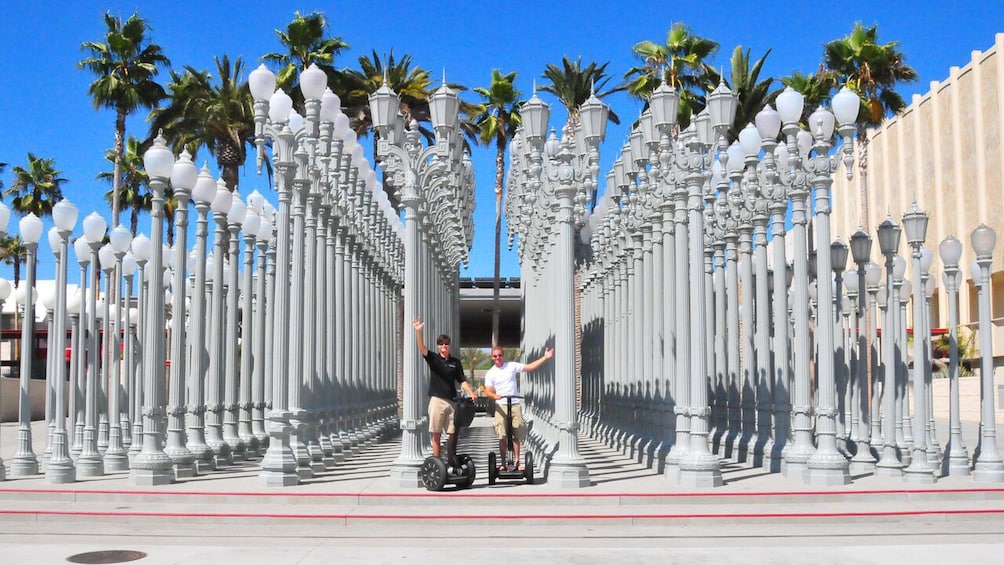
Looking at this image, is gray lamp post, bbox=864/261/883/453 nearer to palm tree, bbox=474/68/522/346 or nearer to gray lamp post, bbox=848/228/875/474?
gray lamp post, bbox=848/228/875/474

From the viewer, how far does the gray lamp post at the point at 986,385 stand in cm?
1437

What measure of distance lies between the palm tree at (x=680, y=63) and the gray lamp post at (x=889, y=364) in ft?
69.0

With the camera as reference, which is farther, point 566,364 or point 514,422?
point 514,422

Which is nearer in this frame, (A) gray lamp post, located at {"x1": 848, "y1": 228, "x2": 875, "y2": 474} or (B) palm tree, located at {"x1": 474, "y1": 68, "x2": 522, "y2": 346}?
(A) gray lamp post, located at {"x1": 848, "y1": 228, "x2": 875, "y2": 474}

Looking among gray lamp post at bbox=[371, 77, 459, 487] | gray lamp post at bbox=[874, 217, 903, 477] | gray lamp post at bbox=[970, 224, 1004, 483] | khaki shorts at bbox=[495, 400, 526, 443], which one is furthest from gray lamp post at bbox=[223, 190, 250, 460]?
gray lamp post at bbox=[970, 224, 1004, 483]

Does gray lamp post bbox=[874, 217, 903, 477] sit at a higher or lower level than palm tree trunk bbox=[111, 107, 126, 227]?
lower

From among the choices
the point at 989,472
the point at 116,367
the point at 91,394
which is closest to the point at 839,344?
the point at 989,472

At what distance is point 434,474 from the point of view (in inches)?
515

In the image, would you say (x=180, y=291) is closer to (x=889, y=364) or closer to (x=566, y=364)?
(x=566, y=364)

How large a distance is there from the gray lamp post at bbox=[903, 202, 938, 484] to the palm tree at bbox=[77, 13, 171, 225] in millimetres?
33211

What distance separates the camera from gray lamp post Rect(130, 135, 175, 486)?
1418cm

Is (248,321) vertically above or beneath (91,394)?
above

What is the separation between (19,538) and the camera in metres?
11.1

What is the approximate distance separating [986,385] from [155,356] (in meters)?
11.3
